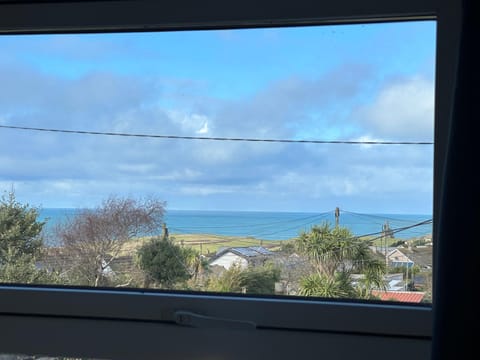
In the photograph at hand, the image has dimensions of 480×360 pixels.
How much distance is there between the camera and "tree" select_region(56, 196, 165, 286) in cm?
103

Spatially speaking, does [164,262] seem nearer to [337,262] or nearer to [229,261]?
[229,261]

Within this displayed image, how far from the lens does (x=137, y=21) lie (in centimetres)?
102

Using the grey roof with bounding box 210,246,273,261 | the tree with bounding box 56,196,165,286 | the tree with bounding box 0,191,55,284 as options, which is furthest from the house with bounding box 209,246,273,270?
the tree with bounding box 0,191,55,284

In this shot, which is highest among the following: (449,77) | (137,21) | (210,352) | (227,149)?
(137,21)

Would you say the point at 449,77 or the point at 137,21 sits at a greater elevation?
the point at 137,21

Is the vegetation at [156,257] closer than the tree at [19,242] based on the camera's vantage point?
Yes

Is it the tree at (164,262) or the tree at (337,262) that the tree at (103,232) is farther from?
the tree at (337,262)

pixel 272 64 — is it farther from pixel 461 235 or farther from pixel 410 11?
pixel 461 235

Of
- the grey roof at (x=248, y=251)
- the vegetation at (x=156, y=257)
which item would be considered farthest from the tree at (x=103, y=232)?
the grey roof at (x=248, y=251)

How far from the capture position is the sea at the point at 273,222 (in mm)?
937

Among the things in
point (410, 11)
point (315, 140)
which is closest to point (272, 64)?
point (315, 140)

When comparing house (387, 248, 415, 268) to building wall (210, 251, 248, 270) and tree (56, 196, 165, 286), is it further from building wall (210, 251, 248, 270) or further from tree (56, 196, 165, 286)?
tree (56, 196, 165, 286)

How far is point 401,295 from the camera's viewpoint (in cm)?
92

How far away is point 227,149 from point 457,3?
531 mm
